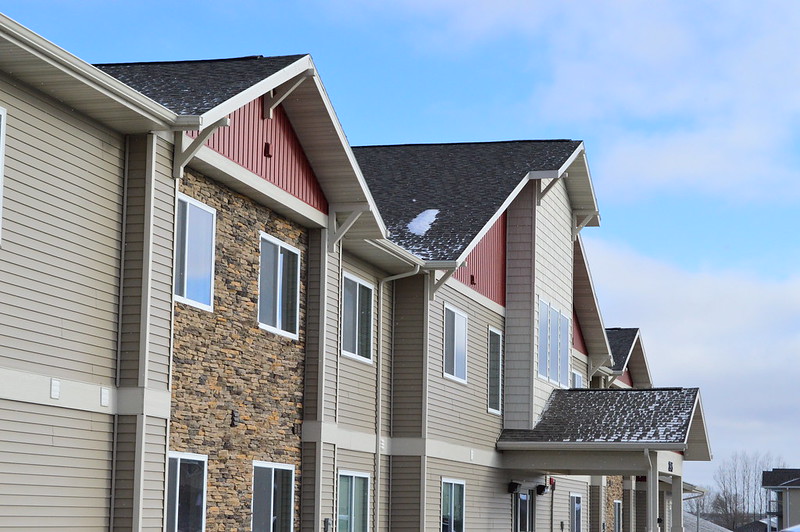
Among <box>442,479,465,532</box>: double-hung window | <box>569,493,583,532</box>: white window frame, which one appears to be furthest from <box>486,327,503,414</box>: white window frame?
<box>569,493,583,532</box>: white window frame

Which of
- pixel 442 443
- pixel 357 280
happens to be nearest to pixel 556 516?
pixel 442 443

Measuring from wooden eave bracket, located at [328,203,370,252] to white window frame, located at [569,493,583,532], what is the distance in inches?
612

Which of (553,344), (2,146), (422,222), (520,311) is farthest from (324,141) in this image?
(553,344)

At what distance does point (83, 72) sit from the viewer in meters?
11.2

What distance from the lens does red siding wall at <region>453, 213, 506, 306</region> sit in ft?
77.2

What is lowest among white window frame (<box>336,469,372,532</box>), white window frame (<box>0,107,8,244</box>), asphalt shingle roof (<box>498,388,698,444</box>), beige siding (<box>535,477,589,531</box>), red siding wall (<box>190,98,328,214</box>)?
beige siding (<box>535,477,589,531</box>)

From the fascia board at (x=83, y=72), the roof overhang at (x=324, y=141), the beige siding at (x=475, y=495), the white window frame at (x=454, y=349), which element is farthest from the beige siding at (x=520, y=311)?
the fascia board at (x=83, y=72)

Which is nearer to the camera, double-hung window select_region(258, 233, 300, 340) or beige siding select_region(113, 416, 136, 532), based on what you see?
beige siding select_region(113, 416, 136, 532)

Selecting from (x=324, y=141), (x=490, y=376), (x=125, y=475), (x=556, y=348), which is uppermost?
A: (x=324, y=141)

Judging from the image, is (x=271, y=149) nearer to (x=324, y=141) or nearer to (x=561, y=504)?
(x=324, y=141)

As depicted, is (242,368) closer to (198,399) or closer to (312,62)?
(198,399)

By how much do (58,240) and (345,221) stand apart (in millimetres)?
6255

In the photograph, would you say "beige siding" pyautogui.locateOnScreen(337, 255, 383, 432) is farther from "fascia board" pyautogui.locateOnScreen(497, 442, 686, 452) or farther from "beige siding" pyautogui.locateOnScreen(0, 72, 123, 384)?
"beige siding" pyautogui.locateOnScreen(0, 72, 123, 384)

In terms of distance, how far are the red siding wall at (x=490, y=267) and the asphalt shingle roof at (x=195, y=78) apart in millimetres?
8503
